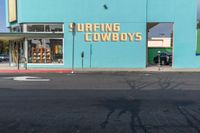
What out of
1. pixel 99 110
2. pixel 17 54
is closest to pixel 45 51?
pixel 17 54

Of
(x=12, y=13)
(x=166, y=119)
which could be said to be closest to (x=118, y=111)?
(x=166, y=119)

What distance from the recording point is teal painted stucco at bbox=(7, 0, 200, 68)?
1241 inches

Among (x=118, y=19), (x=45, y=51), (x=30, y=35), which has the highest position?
(x=118, y=19)

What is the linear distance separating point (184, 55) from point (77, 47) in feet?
28.1

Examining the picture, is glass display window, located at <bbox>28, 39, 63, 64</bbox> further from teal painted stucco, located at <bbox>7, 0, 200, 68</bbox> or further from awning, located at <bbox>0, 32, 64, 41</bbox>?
teal painted stucco, located at <bbox>7, 0, 200, 68</bbox>

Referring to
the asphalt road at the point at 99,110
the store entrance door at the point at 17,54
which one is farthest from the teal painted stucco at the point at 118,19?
the asphalt road at the point at 99,110

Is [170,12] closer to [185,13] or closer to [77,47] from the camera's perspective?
[185,13]

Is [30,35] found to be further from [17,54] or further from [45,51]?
[17,54]

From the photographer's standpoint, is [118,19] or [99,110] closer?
[99,110]

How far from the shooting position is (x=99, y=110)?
35.2ft

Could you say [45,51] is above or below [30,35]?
below

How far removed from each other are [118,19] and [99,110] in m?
21.5

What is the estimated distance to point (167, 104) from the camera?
11844 mm

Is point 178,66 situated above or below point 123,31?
below
